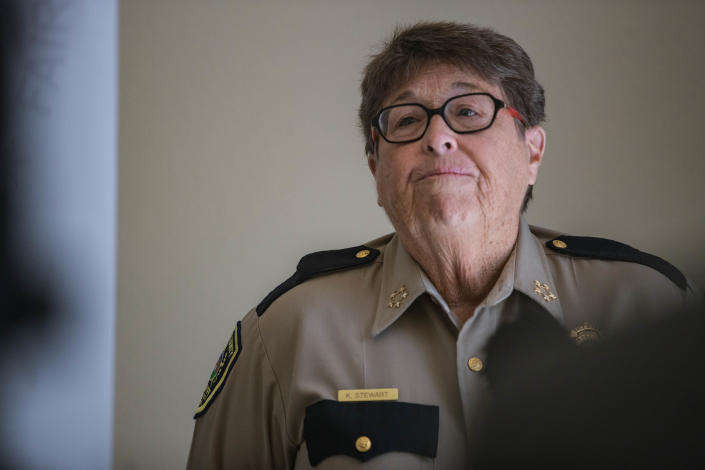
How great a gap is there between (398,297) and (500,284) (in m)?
0.18

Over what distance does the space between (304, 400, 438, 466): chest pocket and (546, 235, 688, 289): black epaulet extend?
462 millimetres

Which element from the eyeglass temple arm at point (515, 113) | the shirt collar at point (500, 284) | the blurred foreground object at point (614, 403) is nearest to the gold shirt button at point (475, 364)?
the shirt collar at point (500, 284)

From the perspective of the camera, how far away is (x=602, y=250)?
1472 mm

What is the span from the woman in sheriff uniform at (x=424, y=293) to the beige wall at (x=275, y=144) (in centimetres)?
76

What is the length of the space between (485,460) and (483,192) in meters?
1.03

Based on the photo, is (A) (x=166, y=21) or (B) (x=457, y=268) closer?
(B) (x=457, y=268)

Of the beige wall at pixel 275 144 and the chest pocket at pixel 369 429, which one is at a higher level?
the beige wall at pixel 275 144

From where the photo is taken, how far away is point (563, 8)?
221 centimetres

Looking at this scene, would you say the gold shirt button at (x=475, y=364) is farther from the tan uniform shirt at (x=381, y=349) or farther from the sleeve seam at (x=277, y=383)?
the sleeve seam at (x=277, y=383)

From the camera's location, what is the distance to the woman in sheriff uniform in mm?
1271

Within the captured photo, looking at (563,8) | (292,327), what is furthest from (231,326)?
(563,8)

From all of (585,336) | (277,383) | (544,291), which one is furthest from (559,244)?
(585,336)

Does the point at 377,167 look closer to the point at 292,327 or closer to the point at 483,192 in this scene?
the point at 483,192

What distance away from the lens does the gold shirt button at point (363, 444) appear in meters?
1.22
